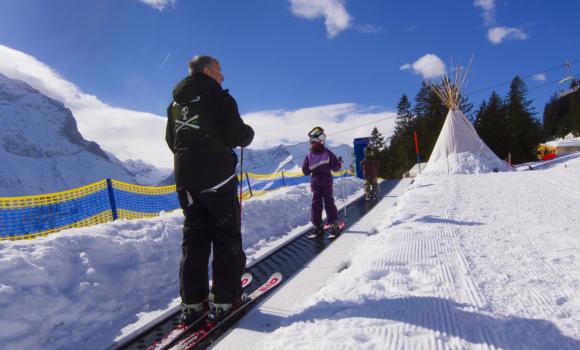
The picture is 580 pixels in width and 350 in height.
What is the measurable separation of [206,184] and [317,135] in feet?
10.4

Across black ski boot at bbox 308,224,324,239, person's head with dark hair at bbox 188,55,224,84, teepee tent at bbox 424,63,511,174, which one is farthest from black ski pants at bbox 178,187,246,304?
teepee tent at bbox 424,63,511,174

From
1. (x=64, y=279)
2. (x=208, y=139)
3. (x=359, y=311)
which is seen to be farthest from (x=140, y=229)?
(x=359, y=311)

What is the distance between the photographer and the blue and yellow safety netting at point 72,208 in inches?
227

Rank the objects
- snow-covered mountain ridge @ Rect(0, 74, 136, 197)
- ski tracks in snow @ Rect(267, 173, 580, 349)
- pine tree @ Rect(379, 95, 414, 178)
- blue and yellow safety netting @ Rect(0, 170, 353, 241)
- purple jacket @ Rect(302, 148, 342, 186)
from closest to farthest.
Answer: ski tracks in snow @ Rect(267, 173, 580, 349), purple jacket @ Rect(302, 148, 342, 186), blue and yellow safety netting @ Rect(0, 170, 353, 241), pine tree @ Rect(379, 95, 414, 178), snow-covered mountain ridge @ Rect(0, 74, 136, 197)

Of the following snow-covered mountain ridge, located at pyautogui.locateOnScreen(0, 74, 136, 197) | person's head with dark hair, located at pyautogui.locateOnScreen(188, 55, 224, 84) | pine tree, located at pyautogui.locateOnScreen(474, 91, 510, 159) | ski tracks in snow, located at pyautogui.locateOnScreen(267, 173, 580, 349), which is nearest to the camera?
ski tracks in snow, located at pyautogui.locateOnScreen(267, 173, 580, 349)

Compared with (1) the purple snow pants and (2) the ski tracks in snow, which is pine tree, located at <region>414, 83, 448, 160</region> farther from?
(2) the ski tracks in snow

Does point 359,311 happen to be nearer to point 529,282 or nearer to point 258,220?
point 529,282

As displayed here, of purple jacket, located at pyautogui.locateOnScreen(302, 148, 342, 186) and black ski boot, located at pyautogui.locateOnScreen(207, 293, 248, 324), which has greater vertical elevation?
purple jacket, located at pyautogui.locateOnScreen(302, 148, 342, 186)

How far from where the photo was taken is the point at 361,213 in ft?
22.4

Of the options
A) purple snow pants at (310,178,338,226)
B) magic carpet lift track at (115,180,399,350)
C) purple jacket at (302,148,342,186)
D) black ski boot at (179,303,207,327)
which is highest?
purple jacket at (302,148,342,186)

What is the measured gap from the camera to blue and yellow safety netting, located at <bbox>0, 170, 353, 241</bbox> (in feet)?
18.9

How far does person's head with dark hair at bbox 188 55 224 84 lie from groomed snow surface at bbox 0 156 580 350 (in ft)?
6.06

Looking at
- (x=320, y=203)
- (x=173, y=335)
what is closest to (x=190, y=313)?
(x=173, y=335)

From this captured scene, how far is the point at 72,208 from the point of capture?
6.83 m
